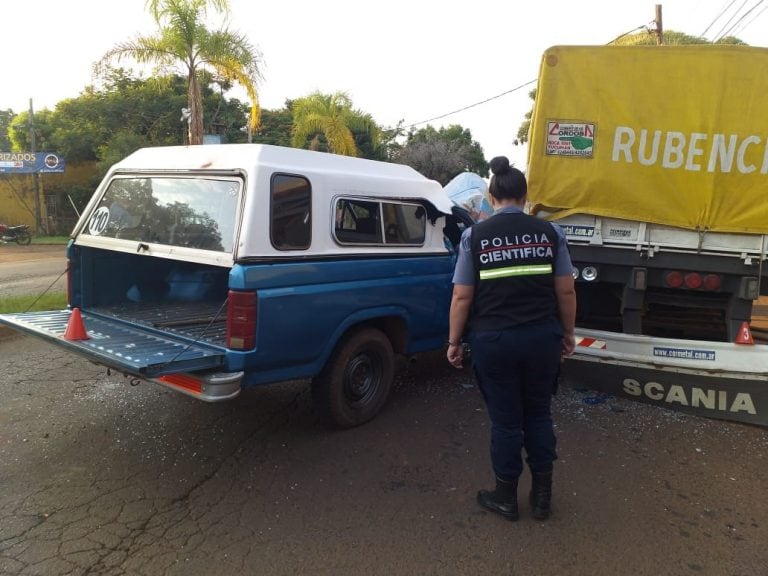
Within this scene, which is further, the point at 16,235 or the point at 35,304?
the point at 16,235

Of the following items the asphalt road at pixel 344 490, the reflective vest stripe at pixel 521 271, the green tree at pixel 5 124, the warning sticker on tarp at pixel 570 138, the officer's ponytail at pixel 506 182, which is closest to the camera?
the asphalt road at pixel 344 490

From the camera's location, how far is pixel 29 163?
77.1 ft

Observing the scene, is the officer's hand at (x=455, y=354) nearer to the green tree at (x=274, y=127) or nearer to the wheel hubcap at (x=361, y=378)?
the wheel hubcap at (x=361, y=378)

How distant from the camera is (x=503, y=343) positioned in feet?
→ 9.72

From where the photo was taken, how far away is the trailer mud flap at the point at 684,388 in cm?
439

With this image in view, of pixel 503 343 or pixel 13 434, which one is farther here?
pixel 13 434

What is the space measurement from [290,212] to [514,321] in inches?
66.4

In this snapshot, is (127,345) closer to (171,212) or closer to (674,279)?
(171,212)

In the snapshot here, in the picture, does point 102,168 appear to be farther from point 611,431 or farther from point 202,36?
point 611,431

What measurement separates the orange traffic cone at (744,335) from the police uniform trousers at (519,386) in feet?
7.37

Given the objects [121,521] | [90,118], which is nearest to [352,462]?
[121,521]

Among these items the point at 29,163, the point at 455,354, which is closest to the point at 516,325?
the point at 455,354

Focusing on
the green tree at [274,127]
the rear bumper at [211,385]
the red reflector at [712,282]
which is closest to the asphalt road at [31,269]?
the rear bumper at [211,385]

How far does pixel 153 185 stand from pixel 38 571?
2788 millimetres
